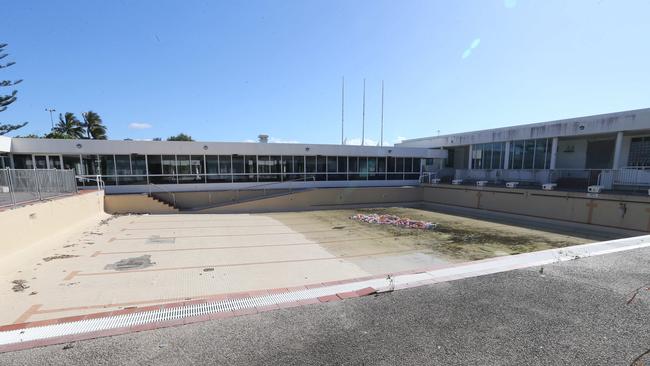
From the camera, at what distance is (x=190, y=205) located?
16969 mm

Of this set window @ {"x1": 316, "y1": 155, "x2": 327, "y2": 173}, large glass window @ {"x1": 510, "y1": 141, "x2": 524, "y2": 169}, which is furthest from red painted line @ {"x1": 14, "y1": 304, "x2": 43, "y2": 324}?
large glass window @ {"x1": 510, "y1": 141, "x2": 524, "y2": 169}

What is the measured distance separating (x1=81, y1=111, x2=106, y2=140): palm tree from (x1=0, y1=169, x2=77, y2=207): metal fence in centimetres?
4151

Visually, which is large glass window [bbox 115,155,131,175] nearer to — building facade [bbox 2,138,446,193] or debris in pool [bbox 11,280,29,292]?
building facade [bbox 2,138,446,193]

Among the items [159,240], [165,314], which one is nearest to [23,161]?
[159,240]

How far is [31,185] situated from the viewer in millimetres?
8664

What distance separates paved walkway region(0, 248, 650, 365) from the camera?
2820 mm

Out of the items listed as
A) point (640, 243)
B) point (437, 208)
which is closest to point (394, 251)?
point (640, 243)

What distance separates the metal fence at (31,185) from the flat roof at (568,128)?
24019mm

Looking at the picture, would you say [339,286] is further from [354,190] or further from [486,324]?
[354,190]

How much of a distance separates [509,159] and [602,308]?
62.3 feet

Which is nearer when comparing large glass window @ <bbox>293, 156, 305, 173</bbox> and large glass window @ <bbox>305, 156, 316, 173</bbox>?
large glass window @ <bbox>293, 156, 305, 173</bbox>

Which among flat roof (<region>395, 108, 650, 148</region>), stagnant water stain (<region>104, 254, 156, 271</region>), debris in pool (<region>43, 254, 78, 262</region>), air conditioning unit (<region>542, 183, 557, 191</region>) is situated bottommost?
stagnant water stain (<region>104, 254, 156, 271</region>)

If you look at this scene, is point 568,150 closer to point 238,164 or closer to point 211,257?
point 238,164

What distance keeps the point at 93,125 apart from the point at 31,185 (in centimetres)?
4500
